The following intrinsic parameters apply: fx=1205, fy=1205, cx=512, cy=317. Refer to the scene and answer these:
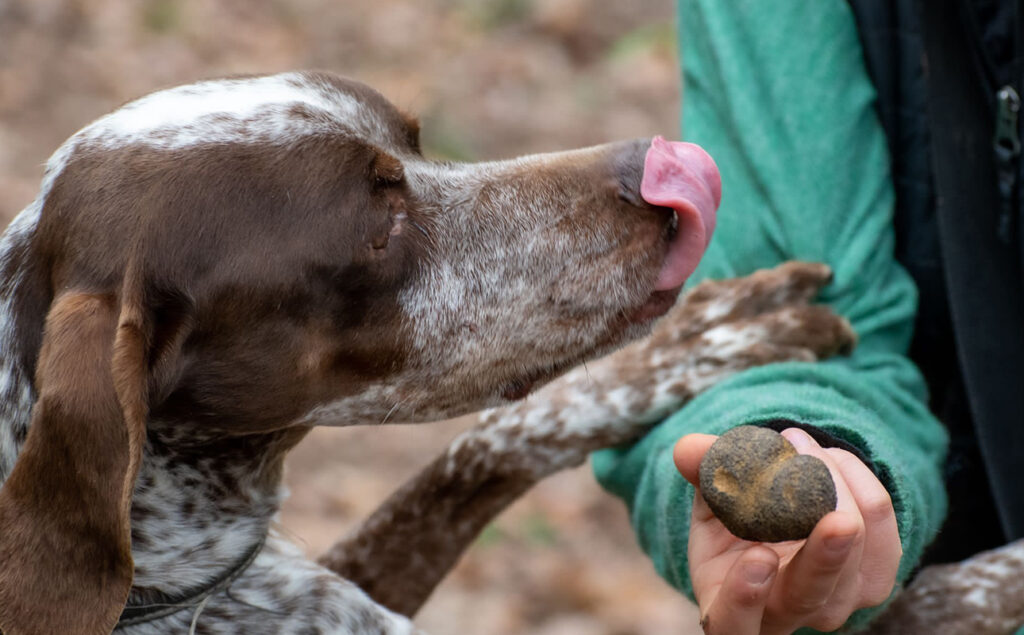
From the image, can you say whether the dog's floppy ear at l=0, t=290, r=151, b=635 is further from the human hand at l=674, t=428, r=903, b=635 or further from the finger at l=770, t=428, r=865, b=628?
the finger at l=770, t=428, r=865, b=628

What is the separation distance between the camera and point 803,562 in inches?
69.6

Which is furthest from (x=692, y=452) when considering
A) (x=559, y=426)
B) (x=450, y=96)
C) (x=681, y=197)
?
(x=450, y=96)

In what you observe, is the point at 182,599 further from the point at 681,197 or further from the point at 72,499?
the point at 681,197

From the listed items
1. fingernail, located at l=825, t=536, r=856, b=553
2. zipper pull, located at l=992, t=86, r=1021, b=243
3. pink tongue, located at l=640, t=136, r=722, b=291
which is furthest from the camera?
zipper pull, located at l=992, t=86, r=1021, b=243

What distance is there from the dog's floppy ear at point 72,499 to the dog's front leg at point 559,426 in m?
1.04

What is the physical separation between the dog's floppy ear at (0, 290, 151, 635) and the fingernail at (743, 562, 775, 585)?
A: 3.31 feet

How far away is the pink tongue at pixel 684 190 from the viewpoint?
2.36m

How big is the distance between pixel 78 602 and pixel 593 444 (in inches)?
52.3

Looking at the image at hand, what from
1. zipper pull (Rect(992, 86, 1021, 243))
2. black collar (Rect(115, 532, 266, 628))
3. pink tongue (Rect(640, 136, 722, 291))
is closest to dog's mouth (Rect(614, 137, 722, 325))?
pink tongue (Rect(640, 136, 722, 291))

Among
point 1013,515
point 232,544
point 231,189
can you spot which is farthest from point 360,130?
point 1013,515

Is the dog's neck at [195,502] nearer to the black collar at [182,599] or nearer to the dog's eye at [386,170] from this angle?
the black collar at [182,599]

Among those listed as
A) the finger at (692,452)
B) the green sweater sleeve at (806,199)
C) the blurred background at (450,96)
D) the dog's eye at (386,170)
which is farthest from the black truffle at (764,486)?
the blurred background at (450,96)

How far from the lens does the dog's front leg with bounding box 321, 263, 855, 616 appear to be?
9.50 ft

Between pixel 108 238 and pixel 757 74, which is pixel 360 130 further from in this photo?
pixel 757 74
